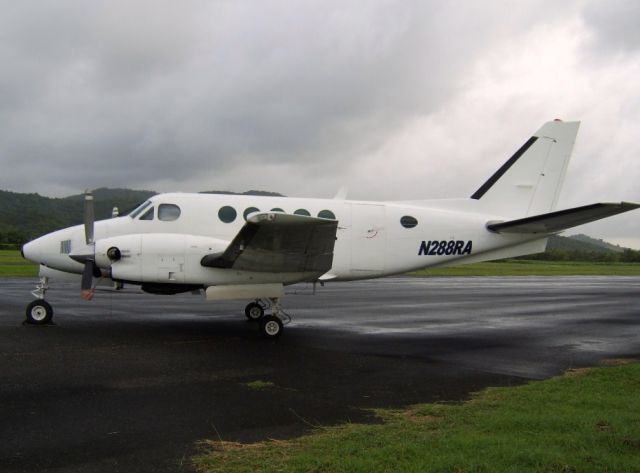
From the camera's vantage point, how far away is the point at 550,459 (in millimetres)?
4535

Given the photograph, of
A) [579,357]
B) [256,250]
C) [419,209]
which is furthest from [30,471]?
[419,209]

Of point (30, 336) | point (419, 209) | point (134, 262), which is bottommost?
point (30, 336)

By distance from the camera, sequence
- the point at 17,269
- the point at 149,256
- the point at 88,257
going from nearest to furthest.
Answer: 1. the point at 149,256
2. the point at 88,257
3. the point at 17,269

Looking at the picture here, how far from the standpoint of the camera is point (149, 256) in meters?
11.0

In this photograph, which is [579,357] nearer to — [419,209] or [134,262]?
[419,209]

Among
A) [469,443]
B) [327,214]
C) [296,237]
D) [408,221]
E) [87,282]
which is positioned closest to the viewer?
[469,443]

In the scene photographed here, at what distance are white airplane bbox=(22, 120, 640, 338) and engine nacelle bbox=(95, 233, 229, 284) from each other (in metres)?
0.02

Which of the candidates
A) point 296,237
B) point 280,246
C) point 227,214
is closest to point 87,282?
point 227,214

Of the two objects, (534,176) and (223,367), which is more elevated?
(534,176)

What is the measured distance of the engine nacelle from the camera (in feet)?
35.9

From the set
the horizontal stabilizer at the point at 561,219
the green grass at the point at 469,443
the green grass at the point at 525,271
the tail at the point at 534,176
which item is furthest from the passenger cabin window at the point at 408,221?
the green grass at the point at 525,271

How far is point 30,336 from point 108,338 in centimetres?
140

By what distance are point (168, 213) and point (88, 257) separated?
1897 mm

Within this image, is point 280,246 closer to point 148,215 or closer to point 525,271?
point 148,215
